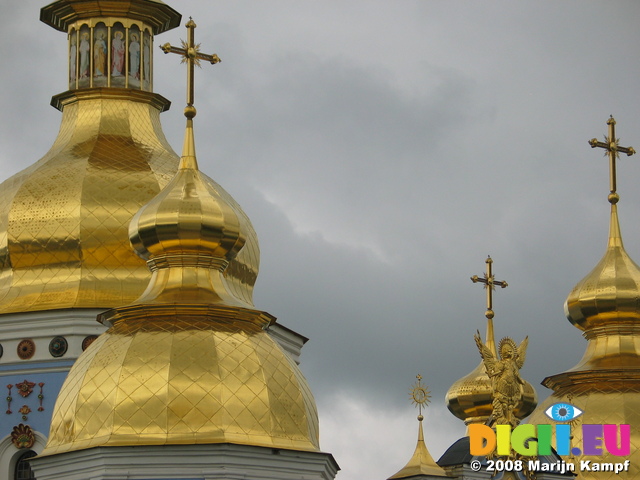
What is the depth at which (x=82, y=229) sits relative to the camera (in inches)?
1513

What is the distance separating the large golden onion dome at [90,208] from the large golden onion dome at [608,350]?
6.14m

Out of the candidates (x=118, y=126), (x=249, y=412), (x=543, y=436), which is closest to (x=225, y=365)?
(x=249, y=412)

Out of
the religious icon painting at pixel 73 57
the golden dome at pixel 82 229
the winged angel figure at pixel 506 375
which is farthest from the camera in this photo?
the religious icon painting at pixel 73 57

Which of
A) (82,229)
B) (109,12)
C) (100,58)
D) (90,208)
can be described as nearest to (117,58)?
(100,58)

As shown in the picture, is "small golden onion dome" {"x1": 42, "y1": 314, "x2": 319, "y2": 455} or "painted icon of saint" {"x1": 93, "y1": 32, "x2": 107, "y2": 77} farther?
"painted icon of saint" {"x1": 93, "y1": 32, "x2": 107, "y2": 77}

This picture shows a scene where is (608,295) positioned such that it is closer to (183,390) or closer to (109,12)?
(109,12)

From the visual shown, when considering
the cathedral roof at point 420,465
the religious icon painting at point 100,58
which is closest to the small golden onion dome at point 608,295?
the cathedral roof at point 420,465

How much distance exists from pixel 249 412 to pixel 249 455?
2.08 feet

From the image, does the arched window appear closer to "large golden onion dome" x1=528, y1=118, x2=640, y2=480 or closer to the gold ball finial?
the gold ball finial

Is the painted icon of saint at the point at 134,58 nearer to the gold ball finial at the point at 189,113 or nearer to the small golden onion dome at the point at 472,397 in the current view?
the gold ball finial at the point at 189,113

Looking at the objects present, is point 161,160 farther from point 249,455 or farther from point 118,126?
point 249,455

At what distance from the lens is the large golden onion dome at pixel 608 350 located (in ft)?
136

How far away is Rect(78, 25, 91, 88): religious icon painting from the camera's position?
41406mm

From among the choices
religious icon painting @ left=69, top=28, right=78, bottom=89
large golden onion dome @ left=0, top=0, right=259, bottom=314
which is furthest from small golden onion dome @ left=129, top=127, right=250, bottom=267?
religious icon painting @ left=69, top=28, right=78, bottom=89
